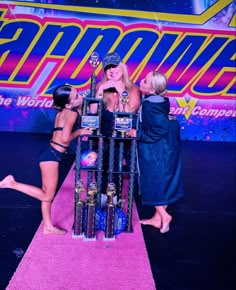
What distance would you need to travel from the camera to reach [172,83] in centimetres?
803

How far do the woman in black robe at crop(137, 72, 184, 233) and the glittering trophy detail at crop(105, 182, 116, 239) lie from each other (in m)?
0.39

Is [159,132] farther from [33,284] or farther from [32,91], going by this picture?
[32,91]

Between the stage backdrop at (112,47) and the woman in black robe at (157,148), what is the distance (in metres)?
4.74

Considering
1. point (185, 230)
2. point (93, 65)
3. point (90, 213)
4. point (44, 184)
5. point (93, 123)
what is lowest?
point (185, 230)

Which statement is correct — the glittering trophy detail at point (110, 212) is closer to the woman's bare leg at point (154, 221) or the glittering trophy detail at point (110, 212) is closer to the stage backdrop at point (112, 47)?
the woman's bare leg at point (154, 221)

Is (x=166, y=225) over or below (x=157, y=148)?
below

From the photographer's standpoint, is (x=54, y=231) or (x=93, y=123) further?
(x=54, y=231)

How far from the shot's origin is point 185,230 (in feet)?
11.7

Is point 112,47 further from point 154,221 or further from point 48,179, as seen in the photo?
point 48,179

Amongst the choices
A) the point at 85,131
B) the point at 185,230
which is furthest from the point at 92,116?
the point at 185,230

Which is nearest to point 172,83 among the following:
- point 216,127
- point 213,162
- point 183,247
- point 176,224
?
point 216,127

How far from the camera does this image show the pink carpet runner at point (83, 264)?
8.21ft

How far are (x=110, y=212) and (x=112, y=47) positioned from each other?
539 centimetres

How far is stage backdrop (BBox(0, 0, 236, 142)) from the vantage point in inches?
299
